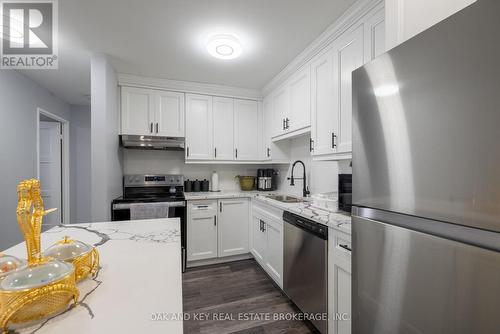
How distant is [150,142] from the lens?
9.09 ft

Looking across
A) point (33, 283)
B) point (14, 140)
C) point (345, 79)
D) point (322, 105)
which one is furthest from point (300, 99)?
point (14, 140)

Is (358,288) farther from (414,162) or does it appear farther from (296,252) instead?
(296,252)

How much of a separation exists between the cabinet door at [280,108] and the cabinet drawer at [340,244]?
1575 mm

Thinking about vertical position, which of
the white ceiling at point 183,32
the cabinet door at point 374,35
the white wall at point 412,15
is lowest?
the white wall at point 412,15

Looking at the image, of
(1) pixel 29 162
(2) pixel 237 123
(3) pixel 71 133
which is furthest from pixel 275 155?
(3) pixel 71 133

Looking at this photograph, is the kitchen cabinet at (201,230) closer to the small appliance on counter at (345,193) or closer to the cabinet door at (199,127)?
the cabinet door at (199,127)

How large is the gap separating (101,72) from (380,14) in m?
2.54

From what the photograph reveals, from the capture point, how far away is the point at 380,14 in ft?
4.51

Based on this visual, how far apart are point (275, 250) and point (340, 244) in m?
1.04

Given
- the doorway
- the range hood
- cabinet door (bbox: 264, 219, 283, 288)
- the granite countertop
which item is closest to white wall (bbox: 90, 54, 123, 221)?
the range hood

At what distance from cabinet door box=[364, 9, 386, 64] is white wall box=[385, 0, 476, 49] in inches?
15.9

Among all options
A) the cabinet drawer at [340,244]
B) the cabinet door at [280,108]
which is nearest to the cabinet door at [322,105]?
the cabinet door at [280,108]

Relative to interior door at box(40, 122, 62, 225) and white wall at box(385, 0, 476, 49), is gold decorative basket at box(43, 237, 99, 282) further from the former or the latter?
interior door at box(40, 122, 62, 225)

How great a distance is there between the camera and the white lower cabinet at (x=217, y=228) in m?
2.75
